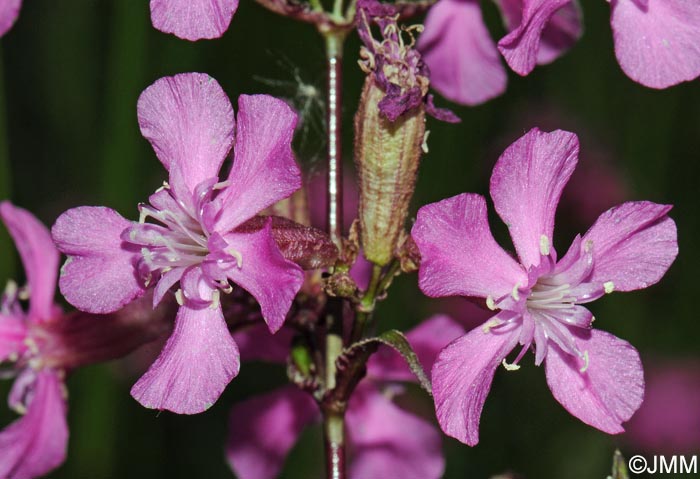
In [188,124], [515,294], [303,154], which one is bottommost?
[303,154]

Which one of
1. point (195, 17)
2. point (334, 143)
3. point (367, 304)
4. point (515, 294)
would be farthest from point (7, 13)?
point (515, 294)

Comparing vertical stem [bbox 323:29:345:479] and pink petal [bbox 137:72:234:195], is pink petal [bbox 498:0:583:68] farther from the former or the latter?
pink petal [bbox 137:72:234:195]

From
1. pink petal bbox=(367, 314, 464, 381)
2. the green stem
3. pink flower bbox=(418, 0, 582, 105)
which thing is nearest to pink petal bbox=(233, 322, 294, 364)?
pink petal bbox=(367, 314, 464, 381)

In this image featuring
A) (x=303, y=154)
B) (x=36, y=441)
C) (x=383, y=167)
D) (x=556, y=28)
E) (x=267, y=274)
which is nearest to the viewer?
(x=267, y=274)

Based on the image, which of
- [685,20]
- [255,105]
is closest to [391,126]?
[255,105]

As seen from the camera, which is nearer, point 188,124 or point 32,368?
point 188,124

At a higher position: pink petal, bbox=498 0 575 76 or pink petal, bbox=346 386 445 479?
pink petal, bbox=498 0 575 76

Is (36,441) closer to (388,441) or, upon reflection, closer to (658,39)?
(388,441)
